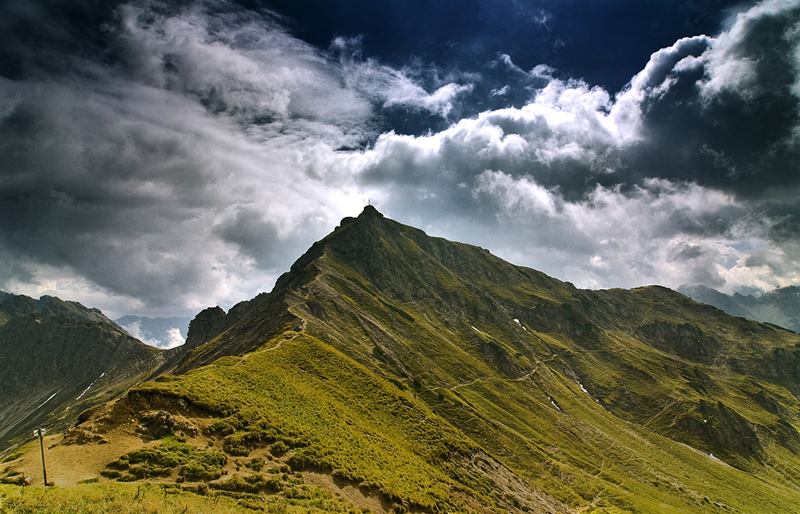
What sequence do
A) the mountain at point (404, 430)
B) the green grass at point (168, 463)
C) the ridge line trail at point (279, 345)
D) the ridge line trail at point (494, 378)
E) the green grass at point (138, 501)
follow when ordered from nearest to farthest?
the green grass at point (138, 501) → the green grass at point (168, 463) → the mountain at point (404, 430) → the ridge line trail at point (279, 345) → the ridge line trail at point (494, 378)

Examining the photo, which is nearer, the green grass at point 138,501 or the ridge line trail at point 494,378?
the green grass at point 138,501

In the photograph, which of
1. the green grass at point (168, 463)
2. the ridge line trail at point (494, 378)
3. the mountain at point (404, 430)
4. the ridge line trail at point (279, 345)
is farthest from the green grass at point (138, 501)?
the ridge line trail at point (494, 378)

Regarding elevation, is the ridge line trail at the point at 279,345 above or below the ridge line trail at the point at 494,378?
above

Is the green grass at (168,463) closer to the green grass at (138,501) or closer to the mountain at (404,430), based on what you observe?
the mountain at (404,430)

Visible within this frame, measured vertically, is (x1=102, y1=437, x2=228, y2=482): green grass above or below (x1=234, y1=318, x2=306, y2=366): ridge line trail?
below

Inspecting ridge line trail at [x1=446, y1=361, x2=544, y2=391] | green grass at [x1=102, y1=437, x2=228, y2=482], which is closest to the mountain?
green grass at [x1=102, y1=437, x2=228, y2=482]

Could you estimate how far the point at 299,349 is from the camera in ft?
295

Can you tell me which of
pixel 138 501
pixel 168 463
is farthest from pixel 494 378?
pixel 138 501

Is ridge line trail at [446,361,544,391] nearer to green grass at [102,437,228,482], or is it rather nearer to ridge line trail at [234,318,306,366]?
ridge line trail at [234,318,306,366]

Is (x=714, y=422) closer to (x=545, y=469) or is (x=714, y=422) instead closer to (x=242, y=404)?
(x=545, y=469)

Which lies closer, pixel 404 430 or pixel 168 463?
pixel 168 463

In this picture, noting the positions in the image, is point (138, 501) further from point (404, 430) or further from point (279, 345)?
point (279, 345)

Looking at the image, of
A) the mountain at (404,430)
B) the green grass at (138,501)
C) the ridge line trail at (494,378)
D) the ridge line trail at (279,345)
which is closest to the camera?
the green grass at (138,501)

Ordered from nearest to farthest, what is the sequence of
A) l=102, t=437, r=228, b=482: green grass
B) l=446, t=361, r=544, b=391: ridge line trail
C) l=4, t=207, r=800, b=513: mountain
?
l=102, t=437, r=228, b=482: green grass, l=4, t=207, r=800, b=513: mountain, l=446, t=361, r=544, b=391: ridge line trail
